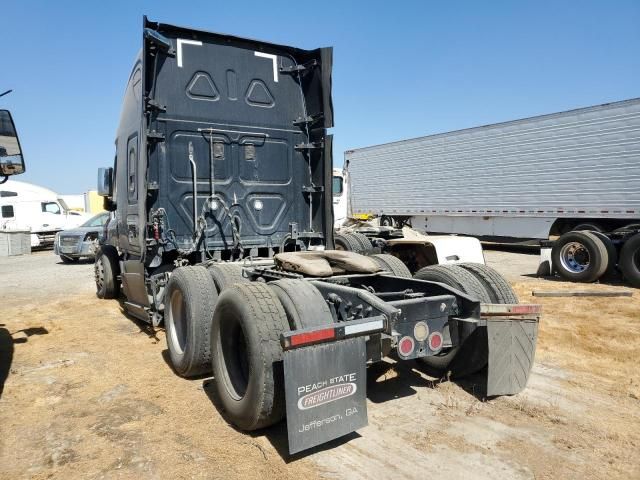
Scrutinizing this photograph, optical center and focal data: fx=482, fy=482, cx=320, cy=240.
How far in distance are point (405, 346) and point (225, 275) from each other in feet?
6.89

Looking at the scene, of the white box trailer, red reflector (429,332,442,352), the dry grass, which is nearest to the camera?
red reflector (429,332,442,352)

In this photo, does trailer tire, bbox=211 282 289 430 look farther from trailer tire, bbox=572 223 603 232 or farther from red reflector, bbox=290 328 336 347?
trailer tire, bbox=572 223 603 232

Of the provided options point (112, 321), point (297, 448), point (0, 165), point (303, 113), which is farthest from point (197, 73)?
point (297, 448)

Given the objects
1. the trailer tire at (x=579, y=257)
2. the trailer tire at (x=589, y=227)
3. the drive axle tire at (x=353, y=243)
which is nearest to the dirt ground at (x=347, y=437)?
the drive axle tire at (x=353, y=243)

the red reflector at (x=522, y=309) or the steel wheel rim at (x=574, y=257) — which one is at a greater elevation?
the red reflector at (x=522, y=309)

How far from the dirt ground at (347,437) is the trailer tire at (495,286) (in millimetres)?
827

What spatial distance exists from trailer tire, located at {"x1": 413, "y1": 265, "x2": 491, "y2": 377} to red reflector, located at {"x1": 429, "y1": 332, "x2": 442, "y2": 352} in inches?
17.1

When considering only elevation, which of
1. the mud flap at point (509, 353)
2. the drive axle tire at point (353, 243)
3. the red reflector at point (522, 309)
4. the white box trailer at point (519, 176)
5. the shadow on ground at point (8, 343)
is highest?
the white box trailer at point (519, 176)

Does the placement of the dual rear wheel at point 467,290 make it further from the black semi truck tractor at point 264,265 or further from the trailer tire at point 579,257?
the trailer tire at point 579,257

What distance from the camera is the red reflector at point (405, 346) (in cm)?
354

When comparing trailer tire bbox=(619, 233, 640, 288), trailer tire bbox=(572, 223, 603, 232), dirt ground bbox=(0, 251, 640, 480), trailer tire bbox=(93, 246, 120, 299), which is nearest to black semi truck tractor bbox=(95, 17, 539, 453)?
dirt ground bbox=(0, 251, 640, 480)

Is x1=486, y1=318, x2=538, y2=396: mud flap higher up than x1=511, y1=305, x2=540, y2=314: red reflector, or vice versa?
x1=511, y1=305, x2=540, y2=314: red reflector

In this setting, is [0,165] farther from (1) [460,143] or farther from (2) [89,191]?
(2) [89,191]

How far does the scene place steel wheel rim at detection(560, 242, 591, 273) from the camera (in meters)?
10.3
